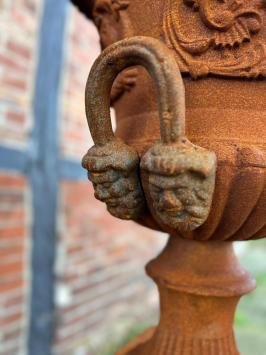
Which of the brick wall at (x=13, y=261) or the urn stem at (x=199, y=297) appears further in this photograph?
the brick wall at (x=13, y=261)

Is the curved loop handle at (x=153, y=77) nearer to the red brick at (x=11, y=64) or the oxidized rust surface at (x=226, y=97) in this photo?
the oxidized rust surface at (x=226, y=97)

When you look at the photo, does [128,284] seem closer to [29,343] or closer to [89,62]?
[29,343]

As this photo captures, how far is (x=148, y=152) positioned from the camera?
527mm

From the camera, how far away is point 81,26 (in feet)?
6.33

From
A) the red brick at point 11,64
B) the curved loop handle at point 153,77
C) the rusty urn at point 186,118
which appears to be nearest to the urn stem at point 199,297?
the rusty urn at point 186,118

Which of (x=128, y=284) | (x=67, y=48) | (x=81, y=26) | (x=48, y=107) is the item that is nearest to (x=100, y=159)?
(x=48, y=107)

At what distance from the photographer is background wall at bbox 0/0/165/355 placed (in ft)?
5.20

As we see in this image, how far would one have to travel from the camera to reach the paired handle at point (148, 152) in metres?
0.50

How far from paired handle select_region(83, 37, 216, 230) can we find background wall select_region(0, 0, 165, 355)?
102 cm

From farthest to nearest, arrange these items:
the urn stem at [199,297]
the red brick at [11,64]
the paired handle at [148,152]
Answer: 1. the red brick at [11,64]
2. the urn stem at [199,297]
3. the paired handle at [148,152]

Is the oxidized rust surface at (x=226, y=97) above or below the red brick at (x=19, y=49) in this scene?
below

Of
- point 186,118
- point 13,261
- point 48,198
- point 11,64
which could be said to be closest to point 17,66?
point 11,64

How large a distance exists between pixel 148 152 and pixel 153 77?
94 millimetres

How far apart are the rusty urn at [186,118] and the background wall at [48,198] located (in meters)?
1.02
